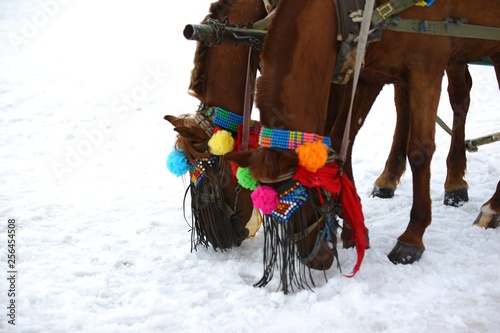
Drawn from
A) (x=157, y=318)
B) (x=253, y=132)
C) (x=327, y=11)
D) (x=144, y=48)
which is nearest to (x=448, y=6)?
(x=327, y=11)

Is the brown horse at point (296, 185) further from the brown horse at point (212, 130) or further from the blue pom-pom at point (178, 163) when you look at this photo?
the blue pom-pom at point (178, 163)

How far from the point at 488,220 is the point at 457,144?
858 mm

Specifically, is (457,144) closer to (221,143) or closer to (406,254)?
(406,254)

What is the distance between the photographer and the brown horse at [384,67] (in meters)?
2.71

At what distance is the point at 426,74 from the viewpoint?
3057 millimetres

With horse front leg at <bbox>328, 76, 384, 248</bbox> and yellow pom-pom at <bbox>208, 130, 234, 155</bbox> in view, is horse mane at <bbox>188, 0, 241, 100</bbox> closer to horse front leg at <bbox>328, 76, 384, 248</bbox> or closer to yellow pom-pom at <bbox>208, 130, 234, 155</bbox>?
yellow pom-pom at <bbox>208, 130, 234, 155</bbox>

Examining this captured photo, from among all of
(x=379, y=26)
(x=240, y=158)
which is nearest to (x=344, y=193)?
(x=240, y=158)

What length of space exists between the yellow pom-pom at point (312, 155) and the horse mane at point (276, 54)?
9.4 inches

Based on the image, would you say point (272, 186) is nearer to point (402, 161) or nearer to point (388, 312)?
point (388, 312)

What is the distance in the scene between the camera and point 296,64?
8.93ft

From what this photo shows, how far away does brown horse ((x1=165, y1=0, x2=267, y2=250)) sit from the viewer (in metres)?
3.20

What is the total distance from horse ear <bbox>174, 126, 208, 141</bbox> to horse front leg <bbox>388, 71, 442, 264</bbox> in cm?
121

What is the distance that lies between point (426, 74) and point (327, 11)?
0.70 m

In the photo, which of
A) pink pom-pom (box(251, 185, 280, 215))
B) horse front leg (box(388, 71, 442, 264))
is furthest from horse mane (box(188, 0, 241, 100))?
horse front leg (box(388, 71, 442, 264))
